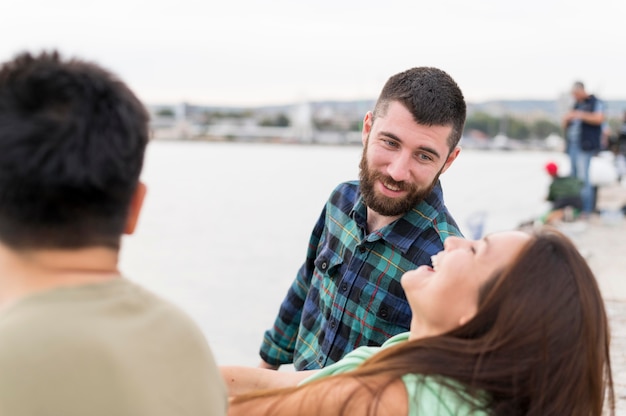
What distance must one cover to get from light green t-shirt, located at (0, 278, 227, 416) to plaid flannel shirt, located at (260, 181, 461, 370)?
1.25 meters

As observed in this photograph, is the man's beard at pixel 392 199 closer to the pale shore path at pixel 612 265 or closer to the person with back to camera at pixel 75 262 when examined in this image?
the person with back to camera at pixel 75 262

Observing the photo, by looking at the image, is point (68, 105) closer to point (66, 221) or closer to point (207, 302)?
point (66, 221)

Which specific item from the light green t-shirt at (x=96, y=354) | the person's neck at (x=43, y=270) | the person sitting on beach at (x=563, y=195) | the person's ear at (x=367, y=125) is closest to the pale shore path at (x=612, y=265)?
the person sitting on beach at (x=563, y=195)

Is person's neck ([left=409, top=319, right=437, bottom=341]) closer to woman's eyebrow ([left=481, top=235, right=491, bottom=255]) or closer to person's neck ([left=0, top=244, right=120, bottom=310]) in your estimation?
woman's eyebrow ([left=481, top=235, right=491, bottom=255])

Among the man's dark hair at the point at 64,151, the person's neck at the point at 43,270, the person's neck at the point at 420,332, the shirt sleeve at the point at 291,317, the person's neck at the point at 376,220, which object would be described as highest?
the man's dark hair at the point at 64,151

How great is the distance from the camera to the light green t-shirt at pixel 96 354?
0.99 m

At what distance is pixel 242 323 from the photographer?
6.68 metres

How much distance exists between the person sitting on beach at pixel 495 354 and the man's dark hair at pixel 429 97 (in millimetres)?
829

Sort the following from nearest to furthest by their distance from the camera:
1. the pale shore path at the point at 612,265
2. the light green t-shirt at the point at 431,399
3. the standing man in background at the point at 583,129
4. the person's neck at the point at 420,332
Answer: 1. the light green t-shirt at the point at 431,399
2. the person's neck at the point at 420,332
3. the pale shore path at the point at 612,265
4. the standing man in background at the point at 583,129

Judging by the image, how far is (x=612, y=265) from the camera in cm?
694

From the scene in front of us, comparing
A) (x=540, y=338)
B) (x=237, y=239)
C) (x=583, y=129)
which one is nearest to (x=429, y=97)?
(x=540, y=338)

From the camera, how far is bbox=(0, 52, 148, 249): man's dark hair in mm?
1009

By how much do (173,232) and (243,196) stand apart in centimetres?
894

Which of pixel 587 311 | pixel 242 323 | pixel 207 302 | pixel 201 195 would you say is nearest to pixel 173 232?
pixel 207 302
